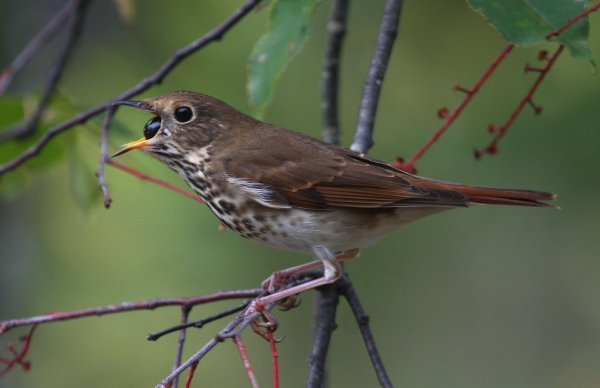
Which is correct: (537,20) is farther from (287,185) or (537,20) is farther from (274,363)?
(274,363)

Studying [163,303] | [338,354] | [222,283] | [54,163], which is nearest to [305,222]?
[163,303]

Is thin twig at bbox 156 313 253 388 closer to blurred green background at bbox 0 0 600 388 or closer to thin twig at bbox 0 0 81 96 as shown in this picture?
thin twig at bbox 0 0 81 96

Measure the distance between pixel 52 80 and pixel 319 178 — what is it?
4.64 ft

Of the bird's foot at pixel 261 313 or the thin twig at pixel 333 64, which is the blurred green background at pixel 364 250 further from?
the bird's foot at pixel 261 313

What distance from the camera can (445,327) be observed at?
22.0 feet

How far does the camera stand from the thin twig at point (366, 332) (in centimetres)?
239

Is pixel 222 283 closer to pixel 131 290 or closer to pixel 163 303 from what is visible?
pixel 131 290

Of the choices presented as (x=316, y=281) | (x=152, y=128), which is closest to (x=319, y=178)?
(x=316, y=281)

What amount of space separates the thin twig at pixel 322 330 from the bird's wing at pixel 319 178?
0.48 m

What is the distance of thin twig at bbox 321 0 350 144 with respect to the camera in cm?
383

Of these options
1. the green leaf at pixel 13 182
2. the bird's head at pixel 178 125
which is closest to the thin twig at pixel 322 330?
the bird's head at pixel 178 125

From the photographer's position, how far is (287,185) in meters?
3.28

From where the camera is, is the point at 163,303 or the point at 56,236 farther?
the point at 56,236

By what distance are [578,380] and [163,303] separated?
4.89 metres
